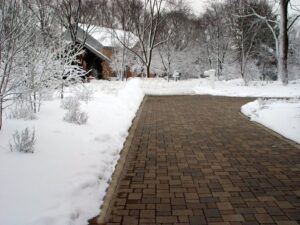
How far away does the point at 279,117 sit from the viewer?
919 cm

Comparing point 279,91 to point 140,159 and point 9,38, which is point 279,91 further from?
point 9,38

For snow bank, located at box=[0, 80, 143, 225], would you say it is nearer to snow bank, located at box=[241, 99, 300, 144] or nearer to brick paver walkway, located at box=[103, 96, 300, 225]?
brick paver walkway, located at box=[103, 96, 300, 225]

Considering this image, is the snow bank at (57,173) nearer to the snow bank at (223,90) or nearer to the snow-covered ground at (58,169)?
the snow-covered ground at (58,169)

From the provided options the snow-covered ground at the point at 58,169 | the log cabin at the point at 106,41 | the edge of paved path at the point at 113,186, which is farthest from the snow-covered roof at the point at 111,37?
the edge of paved path at the point at 113,186

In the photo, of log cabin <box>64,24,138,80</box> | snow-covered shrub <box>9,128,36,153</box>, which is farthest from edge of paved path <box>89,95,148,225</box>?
log cabin <box>64,24,138,80</box>

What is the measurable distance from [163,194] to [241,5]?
32369mm

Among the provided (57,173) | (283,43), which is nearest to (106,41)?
(283,43)

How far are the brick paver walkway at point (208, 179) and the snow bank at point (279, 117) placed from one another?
39 centimetres

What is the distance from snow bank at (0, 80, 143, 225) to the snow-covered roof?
36590 millimetres

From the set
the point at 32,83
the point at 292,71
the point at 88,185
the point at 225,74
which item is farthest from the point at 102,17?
the point at 88,185

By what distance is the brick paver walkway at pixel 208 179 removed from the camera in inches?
155

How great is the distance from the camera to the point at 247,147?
6918mm

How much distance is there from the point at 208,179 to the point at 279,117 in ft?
16.2

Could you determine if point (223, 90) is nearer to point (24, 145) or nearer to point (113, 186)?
point (113, 186)
